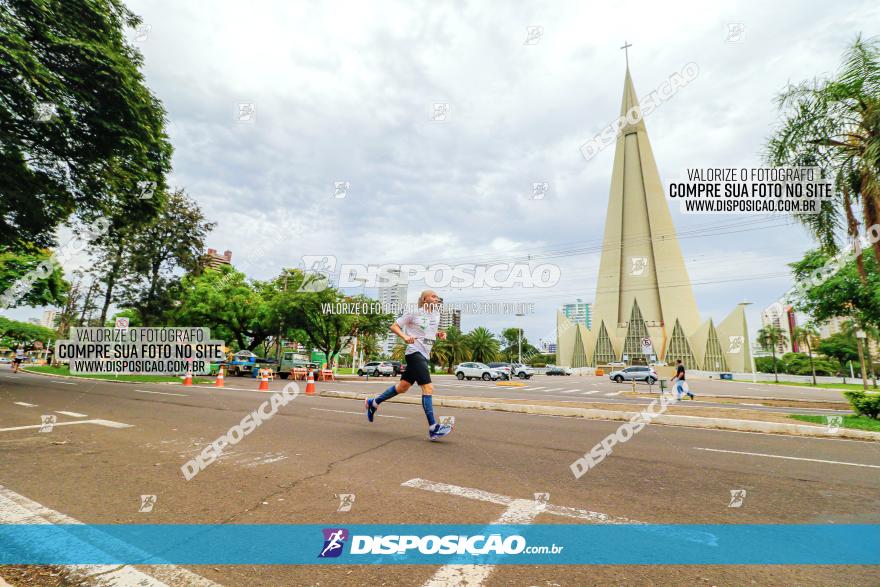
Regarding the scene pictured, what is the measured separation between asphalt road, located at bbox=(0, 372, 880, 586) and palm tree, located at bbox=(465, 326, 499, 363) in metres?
61.9

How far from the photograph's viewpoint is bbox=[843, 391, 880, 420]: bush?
10298 millimetres

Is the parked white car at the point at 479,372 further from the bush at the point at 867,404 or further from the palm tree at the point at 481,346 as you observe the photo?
the palm tree at the point at 481,346

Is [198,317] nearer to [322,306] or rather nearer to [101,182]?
[322,306]

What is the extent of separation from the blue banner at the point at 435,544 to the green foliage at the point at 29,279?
24.6 meters

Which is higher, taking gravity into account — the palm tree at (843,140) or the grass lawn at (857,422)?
the palm tree at (843,140)

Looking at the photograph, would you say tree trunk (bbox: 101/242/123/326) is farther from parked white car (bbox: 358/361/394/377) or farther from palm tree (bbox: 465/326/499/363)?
palm tree (bbox: 465/326/499/363)

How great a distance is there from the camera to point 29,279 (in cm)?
2050

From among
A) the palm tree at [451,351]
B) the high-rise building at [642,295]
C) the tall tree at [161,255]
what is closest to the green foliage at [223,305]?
the tall tree at [161,255]

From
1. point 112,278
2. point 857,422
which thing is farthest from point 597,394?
point 112,278

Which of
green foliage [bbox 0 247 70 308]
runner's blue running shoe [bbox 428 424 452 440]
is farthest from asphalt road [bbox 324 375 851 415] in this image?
runner's blue running shoe [bbox 428 424 452 440]

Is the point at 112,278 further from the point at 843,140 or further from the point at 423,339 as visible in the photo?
the point at 843,140

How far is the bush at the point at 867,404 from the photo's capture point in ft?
33.8

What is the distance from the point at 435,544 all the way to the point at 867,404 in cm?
1383

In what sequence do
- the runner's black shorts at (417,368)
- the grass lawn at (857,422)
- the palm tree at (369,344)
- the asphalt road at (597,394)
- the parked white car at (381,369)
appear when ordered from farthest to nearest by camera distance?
the palm tree at (369,344)
the parked white car at (381,369)
the asphalt road at (597,394)
the grass lawn at (857,422)
the runner's black shorts at (417,368)
